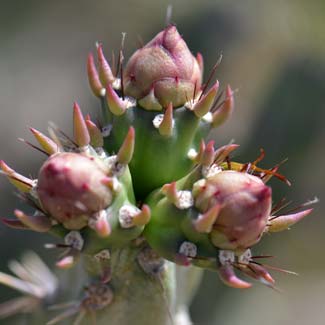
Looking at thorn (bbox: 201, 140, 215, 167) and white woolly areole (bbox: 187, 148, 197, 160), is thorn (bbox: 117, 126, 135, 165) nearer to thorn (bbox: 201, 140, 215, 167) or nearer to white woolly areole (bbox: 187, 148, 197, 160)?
thorn (bbox: 201, 140, 215, 167)

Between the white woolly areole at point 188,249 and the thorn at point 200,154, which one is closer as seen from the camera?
the white woolly areole at point 188,249

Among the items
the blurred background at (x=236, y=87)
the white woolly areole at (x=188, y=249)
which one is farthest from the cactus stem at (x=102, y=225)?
the blurred background at (x=236, y=87)

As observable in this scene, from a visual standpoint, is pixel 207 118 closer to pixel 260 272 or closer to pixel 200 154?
pixel 200 154

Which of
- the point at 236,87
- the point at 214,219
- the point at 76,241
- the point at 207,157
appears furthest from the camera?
the point at 236,87

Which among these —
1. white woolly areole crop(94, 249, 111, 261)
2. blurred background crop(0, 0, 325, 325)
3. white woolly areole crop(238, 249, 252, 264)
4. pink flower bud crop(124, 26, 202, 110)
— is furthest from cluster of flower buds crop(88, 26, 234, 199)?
blurred background crop(0, 0, 325, 325)

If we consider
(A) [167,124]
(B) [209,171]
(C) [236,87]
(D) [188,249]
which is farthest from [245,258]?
(C) [236,87]

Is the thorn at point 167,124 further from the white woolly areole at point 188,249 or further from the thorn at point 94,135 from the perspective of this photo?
the white woolly areole at point 188,249
